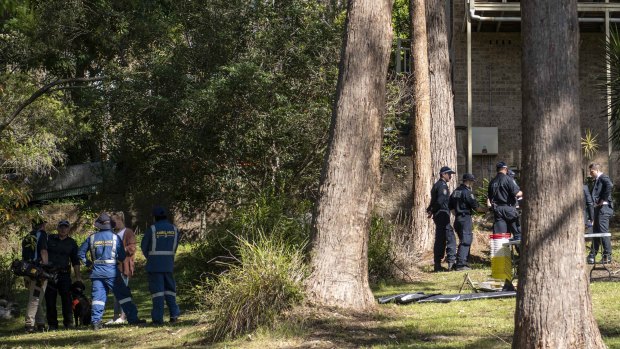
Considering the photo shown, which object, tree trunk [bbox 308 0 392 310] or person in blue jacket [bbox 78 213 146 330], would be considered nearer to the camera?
tree trunk [bbox 308 0 392 310]

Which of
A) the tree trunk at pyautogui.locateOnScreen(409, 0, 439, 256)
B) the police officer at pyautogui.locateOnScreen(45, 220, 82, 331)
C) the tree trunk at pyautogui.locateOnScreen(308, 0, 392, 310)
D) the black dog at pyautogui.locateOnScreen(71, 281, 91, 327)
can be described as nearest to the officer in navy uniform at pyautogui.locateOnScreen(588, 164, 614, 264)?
the tree trunk at pyautogui.locateOnScreen(409, 0, 439, 256)

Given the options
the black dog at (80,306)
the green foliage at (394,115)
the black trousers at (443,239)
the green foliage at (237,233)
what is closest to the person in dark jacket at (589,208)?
the black trousers at (443,239)

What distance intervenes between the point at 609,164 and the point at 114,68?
12784 mm

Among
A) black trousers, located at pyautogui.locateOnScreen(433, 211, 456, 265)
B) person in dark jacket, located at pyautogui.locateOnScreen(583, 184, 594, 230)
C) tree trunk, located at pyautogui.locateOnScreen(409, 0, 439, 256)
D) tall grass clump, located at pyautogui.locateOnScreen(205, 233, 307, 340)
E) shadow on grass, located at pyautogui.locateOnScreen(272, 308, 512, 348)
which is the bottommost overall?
shadow on grass, located at pyautogui.locateOnScreen(272, 308, 512, 348)

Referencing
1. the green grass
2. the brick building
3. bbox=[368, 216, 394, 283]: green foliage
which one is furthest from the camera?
the brick building

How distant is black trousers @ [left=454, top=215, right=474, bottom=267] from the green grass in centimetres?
294

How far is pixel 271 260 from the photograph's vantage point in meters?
11.1

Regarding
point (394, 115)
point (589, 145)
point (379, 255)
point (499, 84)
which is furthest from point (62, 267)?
point (499, 84)

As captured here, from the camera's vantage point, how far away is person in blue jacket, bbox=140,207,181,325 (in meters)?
13.6

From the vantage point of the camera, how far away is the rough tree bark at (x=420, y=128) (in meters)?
18.9

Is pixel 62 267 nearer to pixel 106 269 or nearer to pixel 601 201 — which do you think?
pixel 106 269

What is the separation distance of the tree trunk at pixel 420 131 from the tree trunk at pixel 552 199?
36.3ft

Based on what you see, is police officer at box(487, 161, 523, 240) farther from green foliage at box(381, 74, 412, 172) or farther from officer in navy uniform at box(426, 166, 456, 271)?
green foliage at box(381, 74, 412, 172)

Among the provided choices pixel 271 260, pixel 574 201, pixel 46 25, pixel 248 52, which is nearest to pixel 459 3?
pixel 248 52
